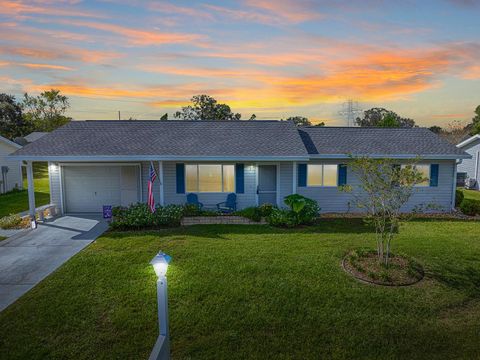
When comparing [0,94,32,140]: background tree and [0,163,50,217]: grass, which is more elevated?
[0,94,32,140]: background tree

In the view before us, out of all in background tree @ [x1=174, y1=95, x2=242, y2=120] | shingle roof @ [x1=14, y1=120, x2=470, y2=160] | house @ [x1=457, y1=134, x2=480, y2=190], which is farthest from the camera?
background tree @ [x1=174, y1=95, x2=242, y2=120]

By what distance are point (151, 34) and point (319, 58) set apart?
24.8ft

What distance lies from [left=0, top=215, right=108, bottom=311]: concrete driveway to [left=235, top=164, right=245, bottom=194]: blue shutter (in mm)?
5652

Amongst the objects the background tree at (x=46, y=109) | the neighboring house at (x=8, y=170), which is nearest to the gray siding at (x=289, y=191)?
the neighboring house at (x=8, y=170)

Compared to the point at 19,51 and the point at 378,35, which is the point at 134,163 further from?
the point at 378,35

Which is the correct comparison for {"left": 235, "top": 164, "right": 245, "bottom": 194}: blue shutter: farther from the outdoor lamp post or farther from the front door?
the outdoor lamp post

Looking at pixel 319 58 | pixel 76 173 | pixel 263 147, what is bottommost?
Result: pixel 76 173

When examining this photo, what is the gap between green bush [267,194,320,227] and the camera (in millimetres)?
12090

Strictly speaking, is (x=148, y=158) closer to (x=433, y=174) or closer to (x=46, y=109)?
(x=433, y=174)

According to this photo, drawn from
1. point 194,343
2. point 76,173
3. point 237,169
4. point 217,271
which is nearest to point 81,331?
point 194,343

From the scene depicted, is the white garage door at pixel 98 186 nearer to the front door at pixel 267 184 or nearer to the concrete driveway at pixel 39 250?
the concrete driveway at pixel 39 250

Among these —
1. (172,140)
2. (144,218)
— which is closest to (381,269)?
(144,218)

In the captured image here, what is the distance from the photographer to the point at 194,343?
16.4 feet

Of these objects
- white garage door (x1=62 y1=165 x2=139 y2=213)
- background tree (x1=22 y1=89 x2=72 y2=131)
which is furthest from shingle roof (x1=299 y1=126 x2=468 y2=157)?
background tree (x1=22 y1=89 x2=72 y2=131)
